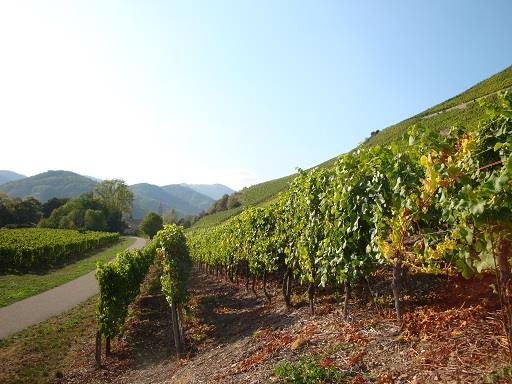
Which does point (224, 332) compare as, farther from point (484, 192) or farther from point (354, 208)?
point (484, 192)

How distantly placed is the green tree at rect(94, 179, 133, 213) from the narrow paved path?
315ft

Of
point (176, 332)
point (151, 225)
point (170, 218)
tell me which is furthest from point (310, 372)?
point (170, 218)

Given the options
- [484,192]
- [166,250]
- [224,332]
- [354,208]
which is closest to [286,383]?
[354,208]

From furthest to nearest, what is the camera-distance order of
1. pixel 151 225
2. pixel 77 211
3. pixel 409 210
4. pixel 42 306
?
pixel 77 211 < pixel 151 225 < pixel 42 306 < pixel 409 210

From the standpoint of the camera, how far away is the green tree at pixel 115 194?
117438 mm

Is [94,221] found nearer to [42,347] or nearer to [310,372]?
[42,347]

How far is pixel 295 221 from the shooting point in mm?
9992

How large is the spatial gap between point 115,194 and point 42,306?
105 meters

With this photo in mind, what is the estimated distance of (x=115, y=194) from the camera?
118812 mm

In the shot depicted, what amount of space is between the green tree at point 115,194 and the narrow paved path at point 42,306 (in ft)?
315

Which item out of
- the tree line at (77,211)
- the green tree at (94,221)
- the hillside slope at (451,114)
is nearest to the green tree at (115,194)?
the tree line at (77,211)

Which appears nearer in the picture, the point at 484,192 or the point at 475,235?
the point at 484,192

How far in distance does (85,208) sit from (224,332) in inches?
4021

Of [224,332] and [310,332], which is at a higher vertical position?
[310,332]
